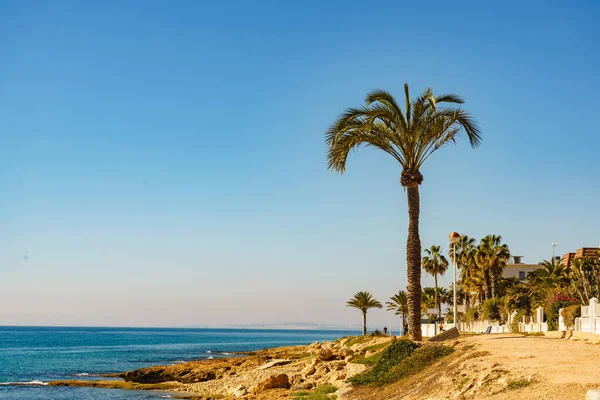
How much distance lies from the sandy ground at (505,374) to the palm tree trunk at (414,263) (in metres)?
4.83

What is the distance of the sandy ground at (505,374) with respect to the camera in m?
13.9

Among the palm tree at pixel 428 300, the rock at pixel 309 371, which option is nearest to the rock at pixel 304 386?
the rock at pixel 309 371

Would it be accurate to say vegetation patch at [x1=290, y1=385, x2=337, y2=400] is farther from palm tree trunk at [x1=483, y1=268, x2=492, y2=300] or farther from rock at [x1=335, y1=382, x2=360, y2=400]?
palm tree trunk at [x1=483, y1=268, x2=492, y2=300]

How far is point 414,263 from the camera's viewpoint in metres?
26.7

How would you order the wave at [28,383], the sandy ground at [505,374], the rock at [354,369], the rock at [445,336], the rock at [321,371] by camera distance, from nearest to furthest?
the sandy ground at [505,374]
the rock at [445,336]
the rock at [354,369]
the rock at [321,371]
the wave at [28,383]

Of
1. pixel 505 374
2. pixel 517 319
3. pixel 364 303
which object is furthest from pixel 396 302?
pixel 505 374

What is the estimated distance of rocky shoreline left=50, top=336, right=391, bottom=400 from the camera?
3212cm

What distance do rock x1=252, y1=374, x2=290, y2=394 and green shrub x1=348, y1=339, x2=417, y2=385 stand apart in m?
10.3

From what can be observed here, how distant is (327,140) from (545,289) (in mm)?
32687

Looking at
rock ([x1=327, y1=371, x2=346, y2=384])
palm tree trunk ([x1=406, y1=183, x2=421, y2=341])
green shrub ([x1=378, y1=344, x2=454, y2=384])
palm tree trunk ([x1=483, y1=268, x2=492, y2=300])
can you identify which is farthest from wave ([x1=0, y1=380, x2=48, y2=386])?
palm tree trunk ([x1=483, y1=268, x2=492, y2=300])

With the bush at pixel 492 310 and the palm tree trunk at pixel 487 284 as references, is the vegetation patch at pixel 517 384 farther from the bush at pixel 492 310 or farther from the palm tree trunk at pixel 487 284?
the palm tree trunk at pixel 487 284

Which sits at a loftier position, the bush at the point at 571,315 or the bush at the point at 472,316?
the bush at the point at 571,315

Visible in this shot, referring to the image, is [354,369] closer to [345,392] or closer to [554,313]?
[345,392]

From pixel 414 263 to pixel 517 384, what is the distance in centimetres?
1239
